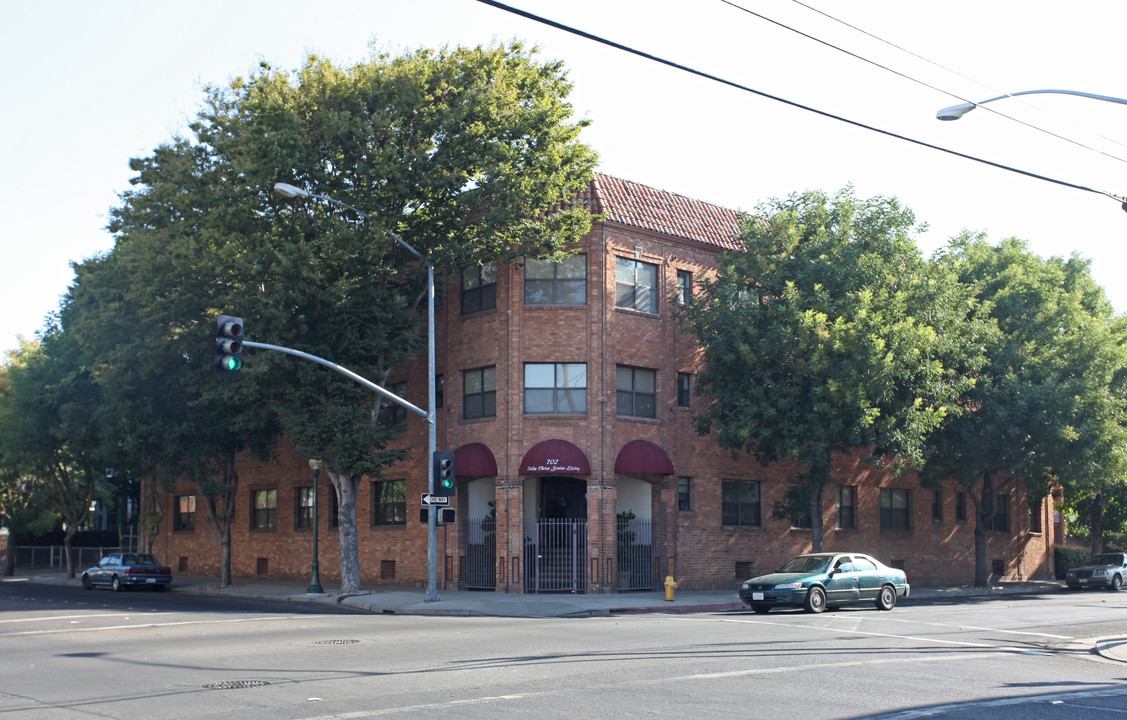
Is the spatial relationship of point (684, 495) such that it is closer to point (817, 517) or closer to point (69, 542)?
point (817, 517)

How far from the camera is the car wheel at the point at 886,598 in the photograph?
25172mm

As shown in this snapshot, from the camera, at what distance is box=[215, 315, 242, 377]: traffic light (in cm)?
1914

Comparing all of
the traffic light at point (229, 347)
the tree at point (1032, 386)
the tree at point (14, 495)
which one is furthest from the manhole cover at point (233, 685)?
the tree at point (14, 495)

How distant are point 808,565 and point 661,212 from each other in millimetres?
13356

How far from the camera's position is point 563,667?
13.5 meters

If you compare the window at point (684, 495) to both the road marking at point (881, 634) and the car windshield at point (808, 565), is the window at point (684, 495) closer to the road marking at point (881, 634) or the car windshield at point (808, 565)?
the car windshield at point (808, 565)

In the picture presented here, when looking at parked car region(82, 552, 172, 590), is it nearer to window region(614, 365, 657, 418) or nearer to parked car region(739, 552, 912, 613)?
window region(614, 365, 657, 418)

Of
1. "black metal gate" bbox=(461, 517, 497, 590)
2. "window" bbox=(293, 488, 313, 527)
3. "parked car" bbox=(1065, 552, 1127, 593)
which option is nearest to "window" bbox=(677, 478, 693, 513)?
"black metal gate" bbox=(461, 517, 497, 590)

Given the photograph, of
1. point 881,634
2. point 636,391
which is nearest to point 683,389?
point 636,391

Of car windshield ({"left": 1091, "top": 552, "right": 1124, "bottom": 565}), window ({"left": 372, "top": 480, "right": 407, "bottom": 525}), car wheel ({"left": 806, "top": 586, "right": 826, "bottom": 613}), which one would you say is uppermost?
window ({"left": 372, "top": 480, "right": 407, "bottom": 525})

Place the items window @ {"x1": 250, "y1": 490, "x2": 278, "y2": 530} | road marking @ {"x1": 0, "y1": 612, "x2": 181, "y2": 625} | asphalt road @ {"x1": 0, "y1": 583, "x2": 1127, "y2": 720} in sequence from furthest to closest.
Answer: window @ {"x1": 250, "y1": 490, "x2": 278, "y2": 530}
road marking @ {"x1": 0, "y1": 612, "x2": 181, "y2": 625}
asphalt road @ {"x1": 0, "y1": 583, "x2": 1127, "y2": 720}

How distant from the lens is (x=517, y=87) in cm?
2995

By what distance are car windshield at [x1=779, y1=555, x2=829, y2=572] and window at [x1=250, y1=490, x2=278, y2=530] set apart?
23246mm

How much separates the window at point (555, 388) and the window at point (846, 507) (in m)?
12.0
